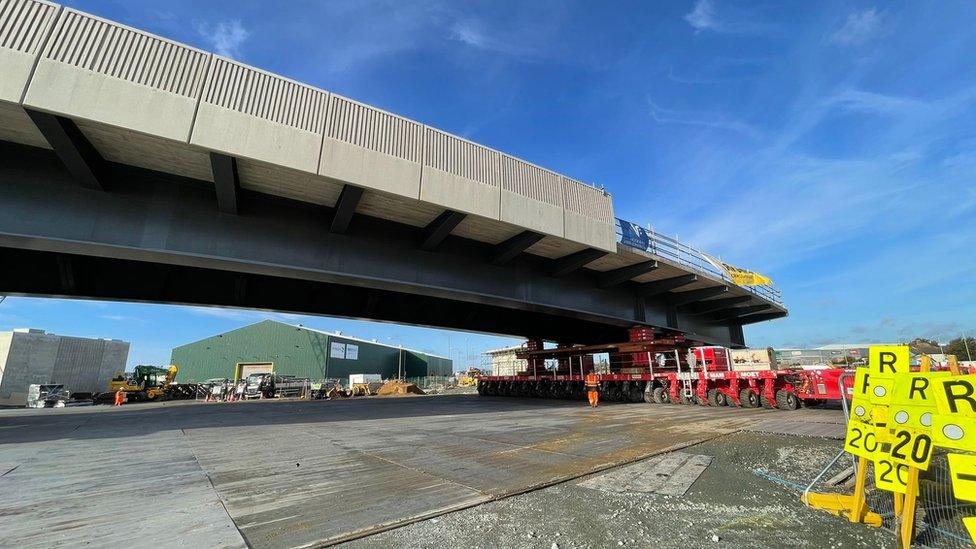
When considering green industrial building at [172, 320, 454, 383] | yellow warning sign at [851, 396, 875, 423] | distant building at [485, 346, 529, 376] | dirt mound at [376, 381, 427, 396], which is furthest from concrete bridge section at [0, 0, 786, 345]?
distant building at [485, 346, 529, 376]

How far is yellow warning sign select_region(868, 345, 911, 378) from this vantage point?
12.4ft

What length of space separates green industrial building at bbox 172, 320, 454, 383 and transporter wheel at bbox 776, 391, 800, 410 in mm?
46456

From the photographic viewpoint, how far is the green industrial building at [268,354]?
48.8 m

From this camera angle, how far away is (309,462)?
6.04 meters

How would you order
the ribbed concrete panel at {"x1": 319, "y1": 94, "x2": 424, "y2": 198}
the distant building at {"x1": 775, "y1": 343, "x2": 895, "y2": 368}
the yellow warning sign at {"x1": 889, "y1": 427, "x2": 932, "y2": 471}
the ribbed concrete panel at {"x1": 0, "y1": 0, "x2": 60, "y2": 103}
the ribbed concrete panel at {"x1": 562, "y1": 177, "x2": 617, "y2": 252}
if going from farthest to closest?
the distant building at {"x1": 775, "y1": 343, "x2": 895, "y2": 368}, the ribbed concrete panel at {"x1": 562, "y1": 177, "x2": 617, "y2": 252}, the ribbed concrete panel at {"x1": 319, "y1": 94, "x2": 424, "y2": 198}, the ribbed concrete panel at {"x1": 0, "y1": 0, "x2": 60, "y2": 103}, the yellow warning sign at {"x1": 889, "y1": 427, "x2": 932, "y2": 471}

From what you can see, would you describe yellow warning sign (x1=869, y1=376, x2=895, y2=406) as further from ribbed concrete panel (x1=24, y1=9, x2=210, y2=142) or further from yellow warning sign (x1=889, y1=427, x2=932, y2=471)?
ribbed concrete panel (x1=24, y1=9, x2=210, y2=142)

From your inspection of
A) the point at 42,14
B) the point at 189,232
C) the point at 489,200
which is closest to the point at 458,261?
the point at 489,200

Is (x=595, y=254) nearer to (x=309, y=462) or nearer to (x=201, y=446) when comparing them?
(x=309, y=462)

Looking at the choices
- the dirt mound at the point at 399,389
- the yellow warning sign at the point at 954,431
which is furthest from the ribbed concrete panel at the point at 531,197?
the dirt mound at the point at 399,389

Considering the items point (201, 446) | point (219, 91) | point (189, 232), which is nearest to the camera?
point (201, 446)

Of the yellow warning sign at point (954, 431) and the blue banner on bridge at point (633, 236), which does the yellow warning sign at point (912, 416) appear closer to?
the yellow warning sign at point (954, 431)

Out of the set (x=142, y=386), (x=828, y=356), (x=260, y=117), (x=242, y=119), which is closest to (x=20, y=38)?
(x=242, y=119)

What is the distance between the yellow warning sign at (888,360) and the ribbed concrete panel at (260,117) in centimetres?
951

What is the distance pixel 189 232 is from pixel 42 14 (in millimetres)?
4356
